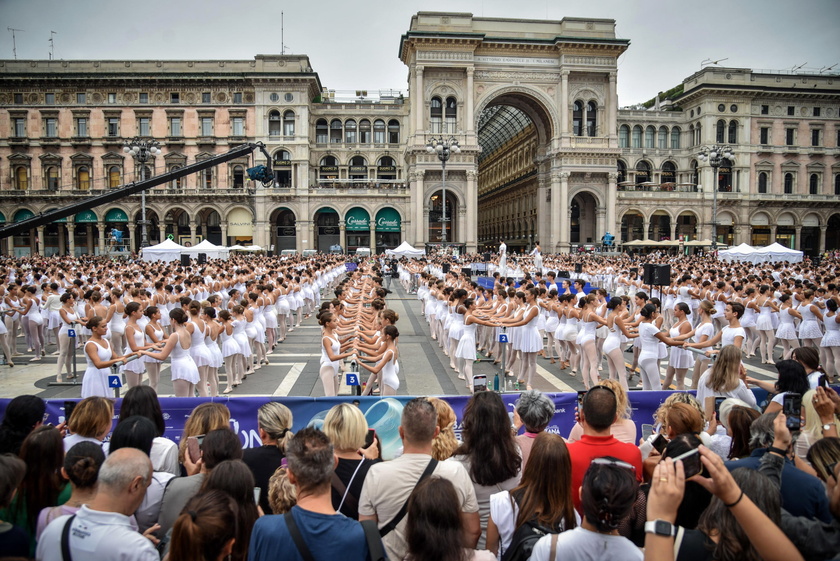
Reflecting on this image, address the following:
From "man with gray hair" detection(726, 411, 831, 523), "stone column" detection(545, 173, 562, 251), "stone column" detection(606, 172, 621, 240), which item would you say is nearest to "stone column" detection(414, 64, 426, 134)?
"stone column" detection(545, 173, 562, 251)

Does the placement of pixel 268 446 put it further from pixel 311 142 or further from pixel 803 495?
pixel 311 142

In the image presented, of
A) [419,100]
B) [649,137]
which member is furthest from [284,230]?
[649,137]

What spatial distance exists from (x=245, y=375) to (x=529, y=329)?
701 centimetres

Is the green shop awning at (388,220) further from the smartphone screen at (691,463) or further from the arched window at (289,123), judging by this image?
the smartphone screen at (691,463)

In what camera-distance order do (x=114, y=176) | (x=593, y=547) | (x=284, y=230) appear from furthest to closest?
(x=284, y=230)
(x=114, y=176)
(x=593, y=547)

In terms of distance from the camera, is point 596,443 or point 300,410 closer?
point 596,443

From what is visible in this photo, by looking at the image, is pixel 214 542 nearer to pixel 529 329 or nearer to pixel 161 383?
pixel 529 329

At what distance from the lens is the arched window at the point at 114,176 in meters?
60.7

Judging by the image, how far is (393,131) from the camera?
6756cm

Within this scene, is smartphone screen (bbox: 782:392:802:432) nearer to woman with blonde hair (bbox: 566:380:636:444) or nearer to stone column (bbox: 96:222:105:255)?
woman with blonde hair (bbox: 566:380:636:444)

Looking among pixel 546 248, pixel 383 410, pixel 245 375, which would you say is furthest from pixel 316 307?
pixel 546 248

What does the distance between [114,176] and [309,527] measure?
227 ft

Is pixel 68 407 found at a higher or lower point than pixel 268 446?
higher

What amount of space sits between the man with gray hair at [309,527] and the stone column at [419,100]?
185ft
